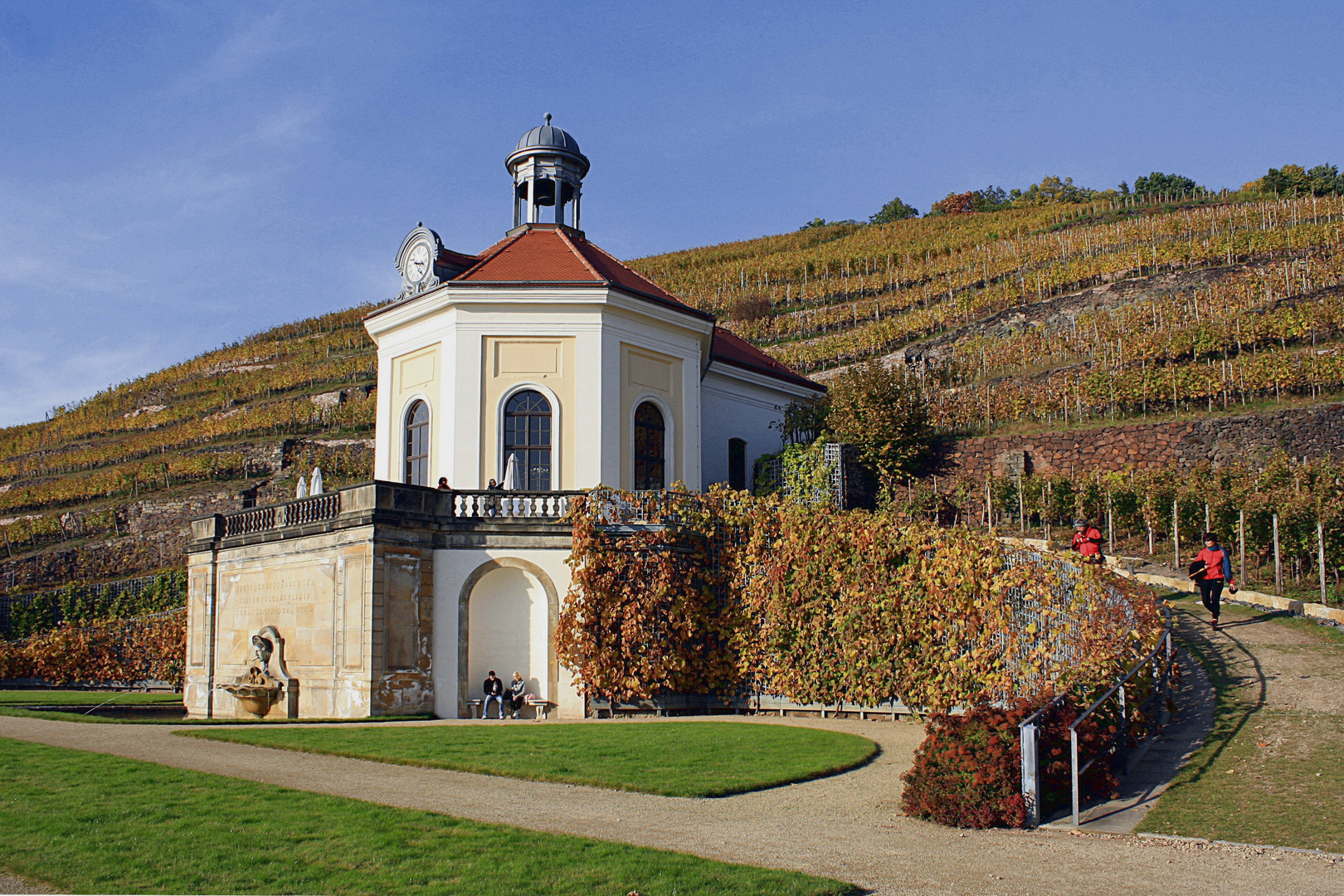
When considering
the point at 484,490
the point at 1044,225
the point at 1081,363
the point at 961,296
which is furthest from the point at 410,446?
the point at 1044,225

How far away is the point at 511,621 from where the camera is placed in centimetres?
2116

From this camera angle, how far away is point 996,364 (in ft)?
131

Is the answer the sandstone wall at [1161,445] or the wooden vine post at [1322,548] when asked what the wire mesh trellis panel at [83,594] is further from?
the wooden vine post at [1322,548]

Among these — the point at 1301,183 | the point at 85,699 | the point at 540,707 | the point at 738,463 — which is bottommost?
the point at 85,699

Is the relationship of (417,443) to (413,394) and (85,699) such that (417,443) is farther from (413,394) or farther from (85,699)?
(85,699)

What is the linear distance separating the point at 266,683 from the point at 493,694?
17.2ft

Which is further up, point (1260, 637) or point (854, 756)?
point (1260, 637)

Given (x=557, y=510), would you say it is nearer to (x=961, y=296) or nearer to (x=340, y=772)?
(x=340, y=772)

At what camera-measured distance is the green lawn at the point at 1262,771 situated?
29.0 ft

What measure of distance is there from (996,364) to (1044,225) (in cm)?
3078

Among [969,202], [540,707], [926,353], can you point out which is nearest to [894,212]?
[969,202]

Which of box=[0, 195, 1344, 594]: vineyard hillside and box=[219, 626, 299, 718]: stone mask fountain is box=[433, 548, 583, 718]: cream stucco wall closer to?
box=[219, 626, 299, 718]: stone mask fountain

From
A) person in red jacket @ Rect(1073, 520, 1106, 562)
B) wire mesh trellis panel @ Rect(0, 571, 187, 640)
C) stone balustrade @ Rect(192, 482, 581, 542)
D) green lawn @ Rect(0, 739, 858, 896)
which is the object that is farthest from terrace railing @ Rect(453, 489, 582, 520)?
wire mesh trellis panel @ Rect(0, 571, 187, 640)

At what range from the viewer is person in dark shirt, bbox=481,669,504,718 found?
66.3ft
